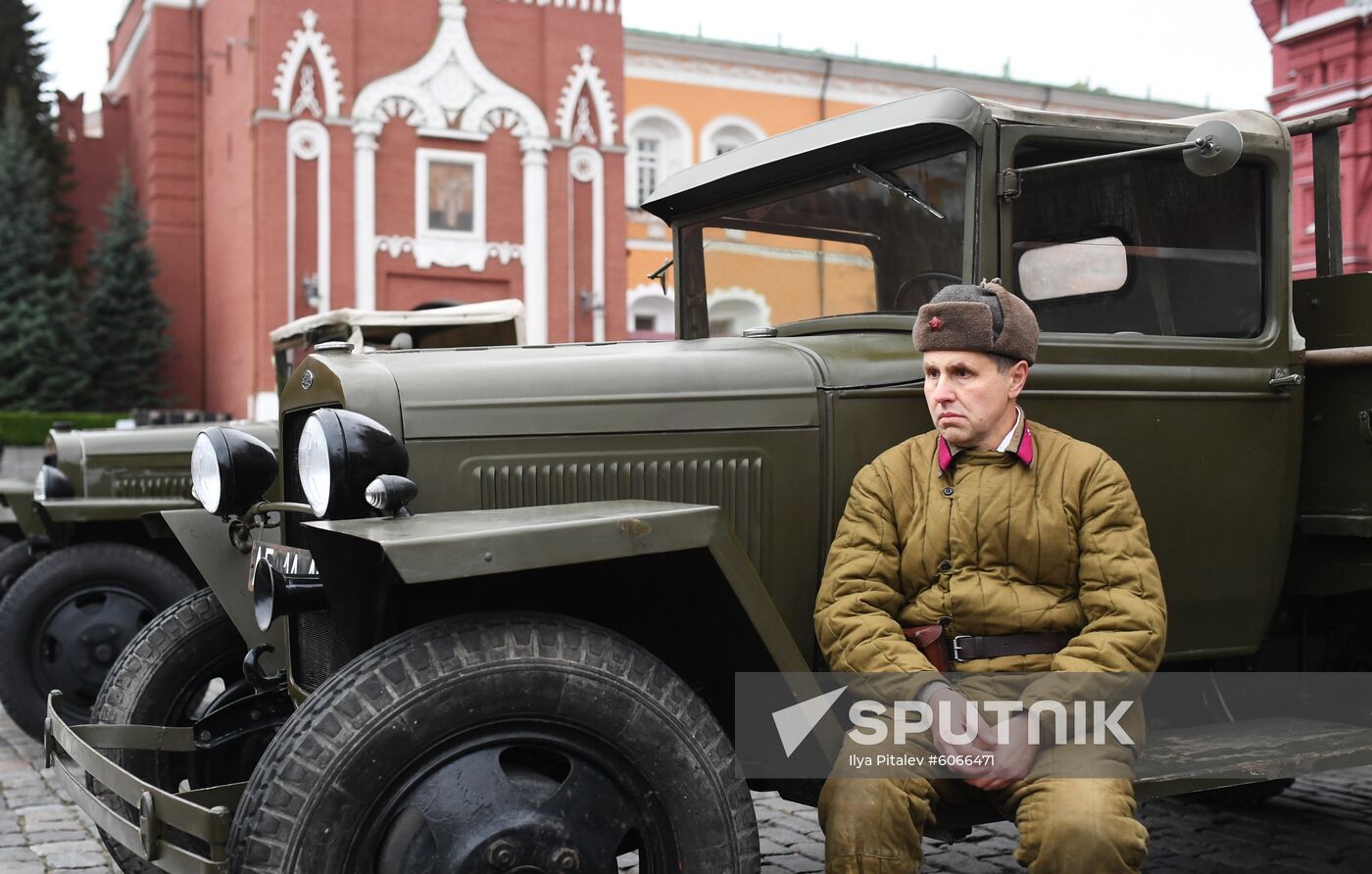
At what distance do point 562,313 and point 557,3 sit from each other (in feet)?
18.1

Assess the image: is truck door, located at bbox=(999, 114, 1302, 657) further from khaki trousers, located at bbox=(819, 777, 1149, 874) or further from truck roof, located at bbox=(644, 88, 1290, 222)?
khaki trousers, located at bbox=(819, 777, 1149, 874)

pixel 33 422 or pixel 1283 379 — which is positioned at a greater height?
pixel 1283 379

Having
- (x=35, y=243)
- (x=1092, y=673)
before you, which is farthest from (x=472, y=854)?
(x=35, y=243)

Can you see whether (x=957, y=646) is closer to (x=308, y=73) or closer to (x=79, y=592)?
(x=79, y=592)

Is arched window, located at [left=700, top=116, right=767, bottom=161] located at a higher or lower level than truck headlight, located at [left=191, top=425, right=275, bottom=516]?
higher

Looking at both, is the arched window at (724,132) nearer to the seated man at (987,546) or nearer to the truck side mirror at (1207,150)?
the truck side mirror at (1207,150)

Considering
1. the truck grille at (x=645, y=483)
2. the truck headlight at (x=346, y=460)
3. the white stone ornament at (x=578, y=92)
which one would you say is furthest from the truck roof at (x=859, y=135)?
Answer: the white stone ornament at (x=578, y=92)

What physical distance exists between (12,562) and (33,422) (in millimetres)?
16126

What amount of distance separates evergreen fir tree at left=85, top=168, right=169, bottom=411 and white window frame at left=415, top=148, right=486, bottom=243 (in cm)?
556

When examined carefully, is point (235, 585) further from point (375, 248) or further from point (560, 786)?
point (375, 248)

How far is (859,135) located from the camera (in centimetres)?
341

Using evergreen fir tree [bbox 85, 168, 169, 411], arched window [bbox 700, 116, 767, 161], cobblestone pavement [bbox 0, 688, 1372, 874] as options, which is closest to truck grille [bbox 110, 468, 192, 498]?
cobblestone pavement [bbox 0, 688, 1372, 874]

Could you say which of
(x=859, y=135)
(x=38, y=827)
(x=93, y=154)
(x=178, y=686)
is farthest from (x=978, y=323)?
(x=93, y=154)

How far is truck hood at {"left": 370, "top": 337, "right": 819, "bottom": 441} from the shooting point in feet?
9.43
